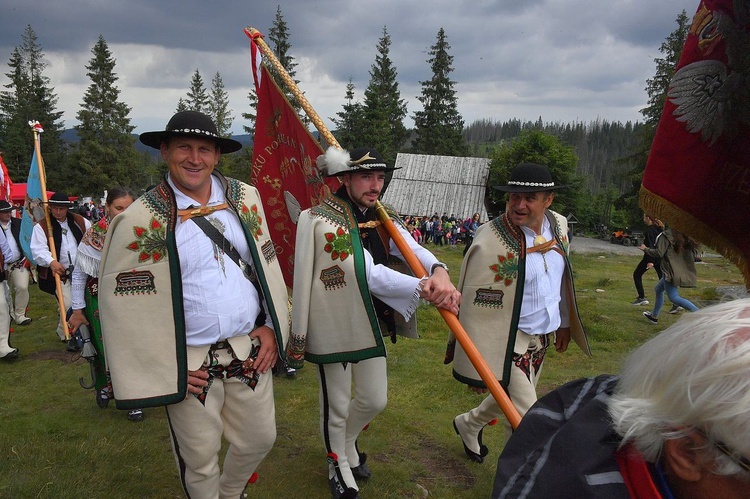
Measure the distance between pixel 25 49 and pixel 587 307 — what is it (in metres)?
55.6

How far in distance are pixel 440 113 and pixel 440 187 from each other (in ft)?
53.5

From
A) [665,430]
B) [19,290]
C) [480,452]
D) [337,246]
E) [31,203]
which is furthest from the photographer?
[19,290]

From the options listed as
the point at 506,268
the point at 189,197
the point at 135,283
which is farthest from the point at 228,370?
the point at 506,268

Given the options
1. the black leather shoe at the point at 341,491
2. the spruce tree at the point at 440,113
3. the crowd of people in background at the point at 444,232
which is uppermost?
the spruce tree at the point at 440,113

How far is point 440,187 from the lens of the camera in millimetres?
34438

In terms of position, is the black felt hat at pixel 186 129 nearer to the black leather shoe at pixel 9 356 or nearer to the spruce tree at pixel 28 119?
the black leather shoe at pixel 9 356

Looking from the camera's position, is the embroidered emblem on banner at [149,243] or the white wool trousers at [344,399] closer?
the embroidered emblem on banner at [149,243]

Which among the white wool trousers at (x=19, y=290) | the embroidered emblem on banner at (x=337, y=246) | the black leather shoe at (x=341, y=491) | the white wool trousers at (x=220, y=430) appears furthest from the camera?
the white wool trousers at (x=19, y=290)

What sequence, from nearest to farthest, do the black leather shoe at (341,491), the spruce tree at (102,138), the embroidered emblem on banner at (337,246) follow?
the embroidered emblem on banner at (337,246) < the black leather shoe at (341,491) < the spruce tree at (102,138)

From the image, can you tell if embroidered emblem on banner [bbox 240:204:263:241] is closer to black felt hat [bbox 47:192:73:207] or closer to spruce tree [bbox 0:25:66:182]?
black felt hat [bbox 47:192:73:207]

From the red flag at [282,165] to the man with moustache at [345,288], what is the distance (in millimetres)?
535

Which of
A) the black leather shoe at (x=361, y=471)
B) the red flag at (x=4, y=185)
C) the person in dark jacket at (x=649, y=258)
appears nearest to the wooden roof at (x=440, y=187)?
the person in dark jacket at (x=649, y=258)

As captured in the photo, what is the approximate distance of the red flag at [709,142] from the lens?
1.73 m

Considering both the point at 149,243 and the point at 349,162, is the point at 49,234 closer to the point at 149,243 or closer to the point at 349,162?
the point at 149,243
